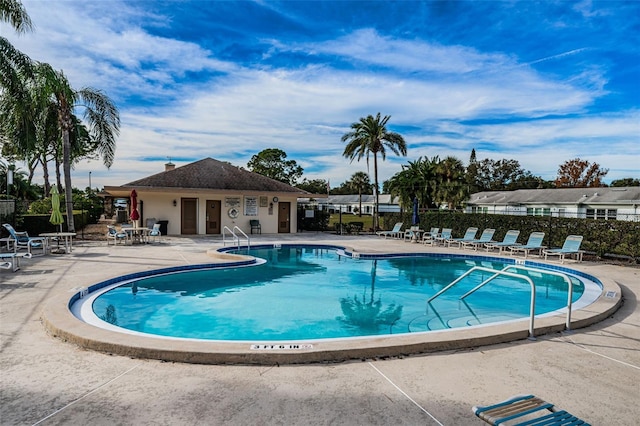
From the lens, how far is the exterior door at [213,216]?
71.1 ft

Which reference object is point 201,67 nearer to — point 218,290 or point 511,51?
point 218,290

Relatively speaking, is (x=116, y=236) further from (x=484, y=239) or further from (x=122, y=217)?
(x=122, y=217)

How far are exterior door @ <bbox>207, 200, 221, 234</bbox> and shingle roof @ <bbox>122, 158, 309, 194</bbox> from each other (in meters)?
0.96

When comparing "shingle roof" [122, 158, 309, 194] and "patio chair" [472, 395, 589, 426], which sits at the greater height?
"shingle roof" [122, 158, 309, 194]

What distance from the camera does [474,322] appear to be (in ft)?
24.5

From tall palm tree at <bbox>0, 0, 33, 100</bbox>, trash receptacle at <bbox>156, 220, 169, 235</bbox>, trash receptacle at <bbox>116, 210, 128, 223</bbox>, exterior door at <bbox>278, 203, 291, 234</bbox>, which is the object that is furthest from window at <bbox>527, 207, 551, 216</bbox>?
tall palm tree at <bbox>0, 0, 33, 100</bbox>

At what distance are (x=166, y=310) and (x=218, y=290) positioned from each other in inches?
74.8

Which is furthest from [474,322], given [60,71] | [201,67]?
[60,71]

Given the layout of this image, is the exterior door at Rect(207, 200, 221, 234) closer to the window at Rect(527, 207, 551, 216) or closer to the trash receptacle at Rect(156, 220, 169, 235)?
the trash receptacle at Rect(156, 220, 169, 235)

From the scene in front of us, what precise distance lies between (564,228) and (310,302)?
1127 centimetres

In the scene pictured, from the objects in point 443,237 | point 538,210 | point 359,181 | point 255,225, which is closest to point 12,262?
point 255,225

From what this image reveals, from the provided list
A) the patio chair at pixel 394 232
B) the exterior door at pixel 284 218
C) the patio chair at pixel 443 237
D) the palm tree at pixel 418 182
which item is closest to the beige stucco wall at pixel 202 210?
the exterior door at pixel 284 218

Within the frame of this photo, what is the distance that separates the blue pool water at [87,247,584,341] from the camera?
280 inches

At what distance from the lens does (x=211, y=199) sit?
21.6 m
